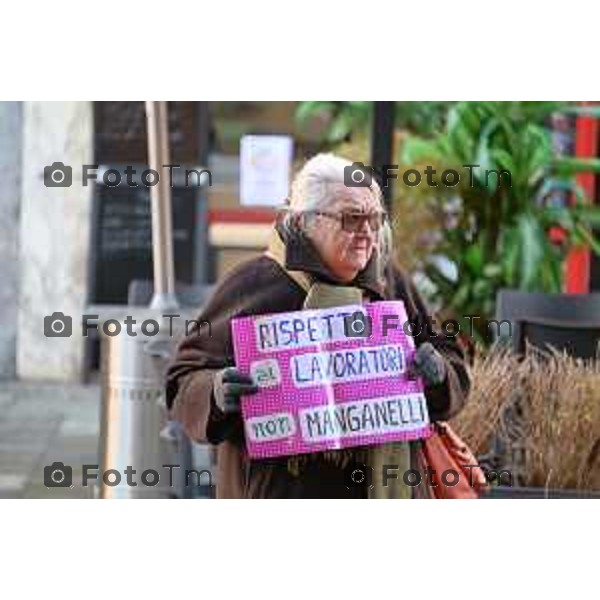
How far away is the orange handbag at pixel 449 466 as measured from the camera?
4.52 meters

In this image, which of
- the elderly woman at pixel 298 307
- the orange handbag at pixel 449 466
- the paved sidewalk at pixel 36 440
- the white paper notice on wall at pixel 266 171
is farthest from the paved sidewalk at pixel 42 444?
the white paper notice on wall at pixel 266 171

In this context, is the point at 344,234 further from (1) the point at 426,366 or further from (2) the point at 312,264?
(1) the point at 426,366

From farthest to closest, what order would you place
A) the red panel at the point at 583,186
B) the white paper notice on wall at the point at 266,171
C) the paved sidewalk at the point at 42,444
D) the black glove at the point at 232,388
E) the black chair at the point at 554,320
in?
the red panel at the point at 583,186 < the black chair at the point at 554,320 < the paved sidewalk at the point at 42,444 < the white paper notice on wall at the point at 266,171 < the black glove at the point at 232,388

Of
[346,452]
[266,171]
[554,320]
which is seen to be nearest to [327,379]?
[346,452]

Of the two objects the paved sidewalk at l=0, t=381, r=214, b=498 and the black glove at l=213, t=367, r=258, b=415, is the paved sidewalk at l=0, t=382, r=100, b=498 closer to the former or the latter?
the paved sidewalk at l=0, t=381, r=214, b=498

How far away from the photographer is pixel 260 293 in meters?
4.38

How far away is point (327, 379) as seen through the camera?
4387 millimetres

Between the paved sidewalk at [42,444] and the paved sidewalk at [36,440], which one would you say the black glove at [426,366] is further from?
the paved sidewalk at [36,440]

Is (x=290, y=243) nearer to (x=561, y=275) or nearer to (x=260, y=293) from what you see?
(x=260, y=293)

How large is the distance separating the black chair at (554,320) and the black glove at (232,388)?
1.18m

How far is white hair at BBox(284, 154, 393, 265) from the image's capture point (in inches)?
174
